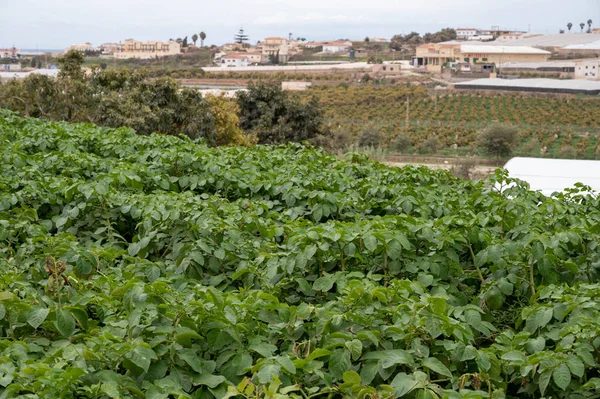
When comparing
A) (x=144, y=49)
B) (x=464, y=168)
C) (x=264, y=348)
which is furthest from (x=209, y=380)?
(x=144, y=49)

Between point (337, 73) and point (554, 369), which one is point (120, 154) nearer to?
point (554, 369)

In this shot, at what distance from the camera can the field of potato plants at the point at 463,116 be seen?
42.3 meters

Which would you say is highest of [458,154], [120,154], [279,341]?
[120,154]

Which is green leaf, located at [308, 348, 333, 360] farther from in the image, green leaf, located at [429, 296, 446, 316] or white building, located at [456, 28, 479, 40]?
white building, located at [456, 28, 479, 40]

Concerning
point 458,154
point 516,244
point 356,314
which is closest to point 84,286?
point 356,314

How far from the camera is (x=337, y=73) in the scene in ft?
277

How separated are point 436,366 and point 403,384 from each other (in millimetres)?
161

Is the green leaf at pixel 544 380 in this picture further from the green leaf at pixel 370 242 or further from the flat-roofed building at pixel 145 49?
the flat-roofed building at pixel 145 49

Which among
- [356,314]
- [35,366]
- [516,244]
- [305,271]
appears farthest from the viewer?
[516,244]

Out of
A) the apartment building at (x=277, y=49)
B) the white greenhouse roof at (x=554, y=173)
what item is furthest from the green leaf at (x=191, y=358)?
the apartment building at (x=277, y=49)

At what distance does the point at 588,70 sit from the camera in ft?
251

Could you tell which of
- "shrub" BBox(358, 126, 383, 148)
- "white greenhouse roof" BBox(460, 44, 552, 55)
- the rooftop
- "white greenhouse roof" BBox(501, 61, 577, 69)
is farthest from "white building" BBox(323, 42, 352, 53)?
"shrub" BBox(358, 126, 383, 148)

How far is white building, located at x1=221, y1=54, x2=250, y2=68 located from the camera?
94750 millimetres

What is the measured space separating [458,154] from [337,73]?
1826 inches
